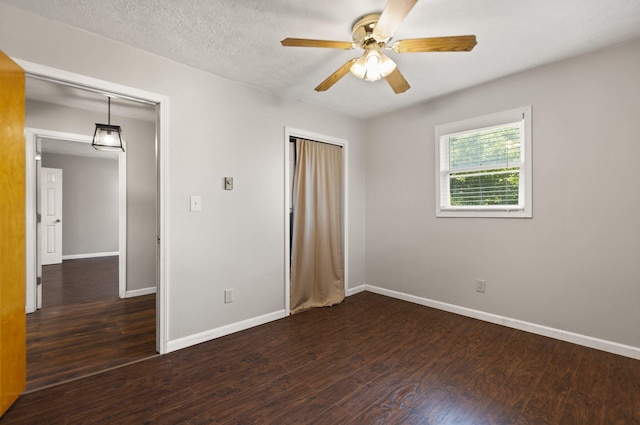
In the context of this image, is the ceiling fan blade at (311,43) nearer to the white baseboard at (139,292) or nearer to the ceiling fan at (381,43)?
the ceiling fan at (381,43)

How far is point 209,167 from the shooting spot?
2.70 metres

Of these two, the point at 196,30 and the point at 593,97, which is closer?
the point at 196,30

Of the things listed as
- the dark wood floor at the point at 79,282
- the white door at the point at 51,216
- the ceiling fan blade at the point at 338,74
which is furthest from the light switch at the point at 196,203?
the white door at the point at 51,216

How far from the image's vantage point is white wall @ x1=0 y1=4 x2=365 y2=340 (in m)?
2.06

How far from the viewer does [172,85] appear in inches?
97.9

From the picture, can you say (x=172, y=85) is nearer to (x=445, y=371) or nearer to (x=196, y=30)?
(x=196, y=30)

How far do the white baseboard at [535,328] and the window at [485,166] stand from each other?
105 centimetres

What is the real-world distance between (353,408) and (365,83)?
2.82 meters

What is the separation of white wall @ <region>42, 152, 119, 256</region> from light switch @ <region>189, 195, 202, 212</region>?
6344 millimetres

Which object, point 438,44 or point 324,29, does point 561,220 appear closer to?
point 438,44

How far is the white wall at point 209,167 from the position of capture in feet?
6.76

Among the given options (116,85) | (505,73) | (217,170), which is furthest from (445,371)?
(116,85)

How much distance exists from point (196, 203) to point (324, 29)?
1.79 meters

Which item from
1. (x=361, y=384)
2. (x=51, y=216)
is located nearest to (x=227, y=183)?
(x=361, y=384)
